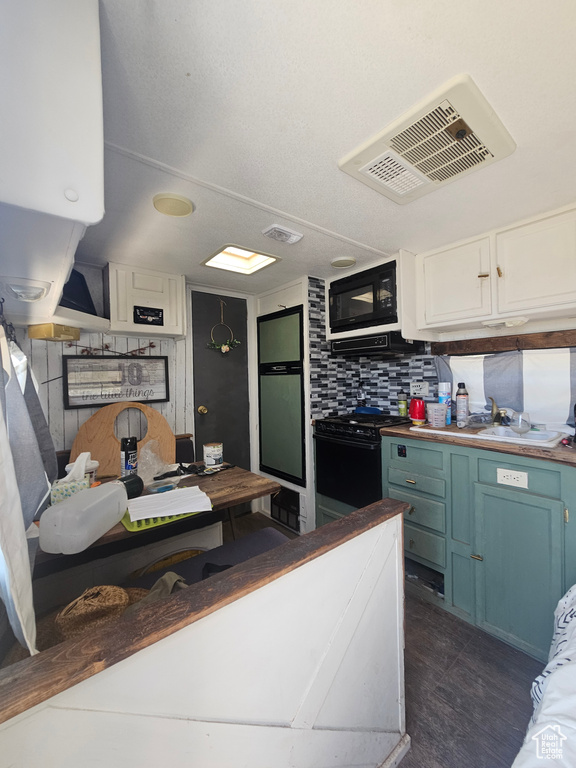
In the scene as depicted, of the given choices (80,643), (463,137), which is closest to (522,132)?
(463,137)

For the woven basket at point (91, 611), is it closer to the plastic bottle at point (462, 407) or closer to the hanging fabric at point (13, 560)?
the hanging fabric at point (13, 560)

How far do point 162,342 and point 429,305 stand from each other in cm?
207

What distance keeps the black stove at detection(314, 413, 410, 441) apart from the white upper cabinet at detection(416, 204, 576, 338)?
2.48 feet

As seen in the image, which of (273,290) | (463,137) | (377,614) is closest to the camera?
(377,614)

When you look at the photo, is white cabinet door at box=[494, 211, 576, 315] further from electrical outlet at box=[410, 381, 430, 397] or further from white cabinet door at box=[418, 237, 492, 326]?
electrical outlet at box=[410, 381, 430, 397]

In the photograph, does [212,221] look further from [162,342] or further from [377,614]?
[377,614]

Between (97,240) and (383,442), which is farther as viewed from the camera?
(383,442)

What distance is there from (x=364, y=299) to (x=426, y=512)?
155 centimetres

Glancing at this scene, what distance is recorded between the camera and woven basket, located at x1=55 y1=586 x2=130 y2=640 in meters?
0.79

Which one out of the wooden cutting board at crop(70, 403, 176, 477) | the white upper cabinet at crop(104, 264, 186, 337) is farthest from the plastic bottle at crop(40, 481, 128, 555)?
the white upper cabinet at crop(104, 264, 186, 337)

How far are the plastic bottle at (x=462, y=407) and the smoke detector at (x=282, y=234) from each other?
1489mm

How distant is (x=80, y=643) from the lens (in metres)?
0.51

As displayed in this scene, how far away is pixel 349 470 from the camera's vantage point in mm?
2377

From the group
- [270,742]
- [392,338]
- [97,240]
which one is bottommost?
[270,742]
